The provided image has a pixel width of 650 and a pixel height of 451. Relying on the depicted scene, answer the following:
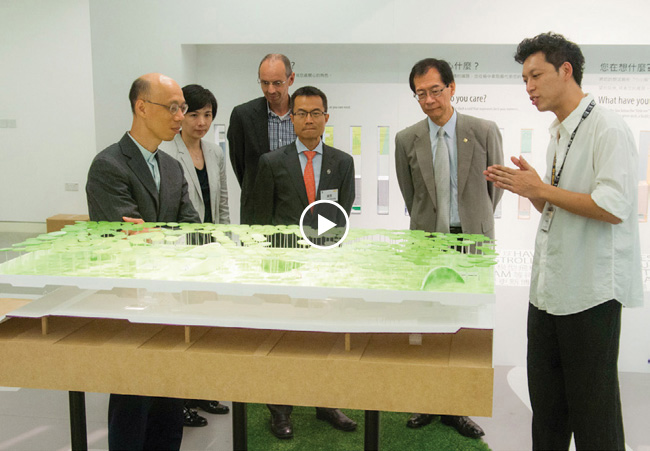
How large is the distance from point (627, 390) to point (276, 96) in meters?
2.97

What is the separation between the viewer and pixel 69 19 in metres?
9.02

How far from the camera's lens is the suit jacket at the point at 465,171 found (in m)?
3.36

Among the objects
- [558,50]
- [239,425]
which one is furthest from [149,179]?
[558,50]

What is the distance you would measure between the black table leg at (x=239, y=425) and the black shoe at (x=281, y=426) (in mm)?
1171

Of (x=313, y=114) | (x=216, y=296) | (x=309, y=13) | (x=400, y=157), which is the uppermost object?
(x=309, y=13)

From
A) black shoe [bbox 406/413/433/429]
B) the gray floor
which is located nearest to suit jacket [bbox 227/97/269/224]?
the gray floor

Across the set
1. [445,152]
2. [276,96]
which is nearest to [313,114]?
[276,96]

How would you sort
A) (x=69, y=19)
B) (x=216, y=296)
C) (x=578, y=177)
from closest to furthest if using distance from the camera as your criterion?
(x=216, y=296), (x=578, y=177), (x=69, y=19)

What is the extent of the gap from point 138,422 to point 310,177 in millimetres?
1577

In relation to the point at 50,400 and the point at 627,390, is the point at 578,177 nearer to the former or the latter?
the point at 627,390

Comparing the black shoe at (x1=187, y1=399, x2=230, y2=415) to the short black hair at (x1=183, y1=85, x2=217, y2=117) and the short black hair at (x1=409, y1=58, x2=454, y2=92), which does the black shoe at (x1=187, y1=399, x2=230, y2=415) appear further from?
the short black hair at (x1=409, y1=58, x2=454, y2=92)

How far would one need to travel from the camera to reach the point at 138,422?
8.37 ft

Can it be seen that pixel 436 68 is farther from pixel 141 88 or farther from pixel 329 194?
pixel 141 88

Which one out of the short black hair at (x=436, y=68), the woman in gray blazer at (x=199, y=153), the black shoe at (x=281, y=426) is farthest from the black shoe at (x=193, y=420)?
the short black hair at (x=436, y=68)
